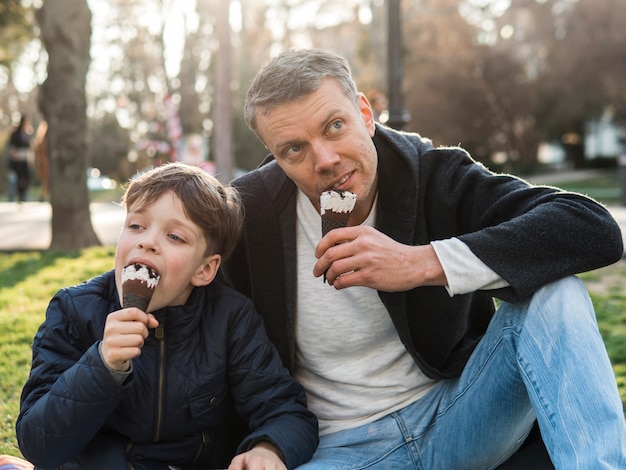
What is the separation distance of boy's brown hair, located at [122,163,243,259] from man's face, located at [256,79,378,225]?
9.8 inches

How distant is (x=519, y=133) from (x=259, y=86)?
3452 centimetres

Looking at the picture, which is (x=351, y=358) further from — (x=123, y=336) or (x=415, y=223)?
(x=123, y=336)

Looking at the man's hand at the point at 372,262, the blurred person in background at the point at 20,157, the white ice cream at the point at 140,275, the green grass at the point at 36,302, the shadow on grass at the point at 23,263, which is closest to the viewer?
the white ice cream at the point at 140,275

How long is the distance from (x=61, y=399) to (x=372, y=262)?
0.96m

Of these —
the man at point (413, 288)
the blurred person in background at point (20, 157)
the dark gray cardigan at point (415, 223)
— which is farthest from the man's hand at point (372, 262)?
the blurred person in background at point (20, 157)

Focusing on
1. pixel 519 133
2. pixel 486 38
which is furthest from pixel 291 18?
pixel 519 133

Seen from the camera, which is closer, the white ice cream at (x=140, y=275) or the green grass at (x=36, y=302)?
the white ice cream at (x=140, y=275)

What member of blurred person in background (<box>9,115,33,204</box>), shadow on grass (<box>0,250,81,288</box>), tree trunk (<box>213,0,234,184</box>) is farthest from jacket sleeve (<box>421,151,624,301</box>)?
blurred person in background (<box>9,115,33,204</box>)

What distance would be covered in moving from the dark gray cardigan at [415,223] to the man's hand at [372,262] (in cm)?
26

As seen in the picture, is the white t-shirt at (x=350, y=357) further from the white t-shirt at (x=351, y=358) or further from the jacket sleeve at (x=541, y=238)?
the jacket sleeve at (x=541, y=238)

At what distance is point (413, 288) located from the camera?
2.55 m

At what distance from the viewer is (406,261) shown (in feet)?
7.69

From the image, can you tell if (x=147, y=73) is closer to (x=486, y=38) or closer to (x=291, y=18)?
(x=291, y=18)

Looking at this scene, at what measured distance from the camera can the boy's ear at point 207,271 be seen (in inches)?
99.5
